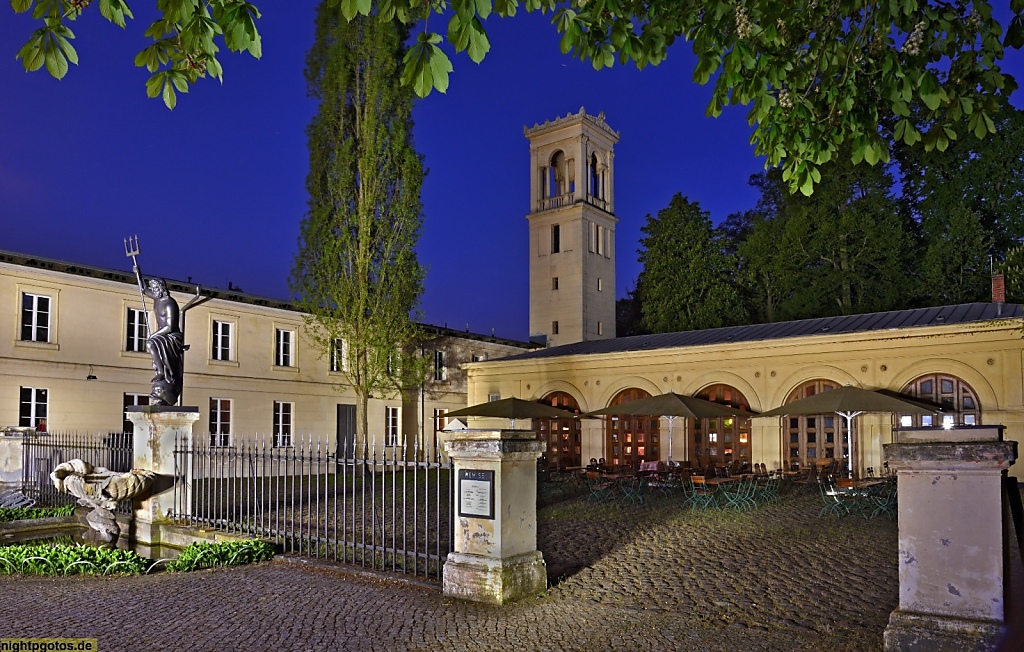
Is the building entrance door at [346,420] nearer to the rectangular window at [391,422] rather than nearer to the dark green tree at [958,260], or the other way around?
the rectangular window at [391,422]

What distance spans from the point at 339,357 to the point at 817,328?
15.1 metres

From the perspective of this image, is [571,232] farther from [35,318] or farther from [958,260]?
[35,318]

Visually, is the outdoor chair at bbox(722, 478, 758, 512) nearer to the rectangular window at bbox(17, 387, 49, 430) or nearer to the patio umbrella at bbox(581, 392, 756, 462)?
the patio umbrella at bbox(581, 392, 756, 462)

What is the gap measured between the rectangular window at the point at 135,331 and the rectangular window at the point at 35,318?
219 centimetres

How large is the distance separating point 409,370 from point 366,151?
6.84 m

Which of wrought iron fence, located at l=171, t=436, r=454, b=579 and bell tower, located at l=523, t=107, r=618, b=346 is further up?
bell tower, located at l=523, t=107, r=618, b=346

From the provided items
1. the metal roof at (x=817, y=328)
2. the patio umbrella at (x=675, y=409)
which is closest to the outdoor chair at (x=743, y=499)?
the patio umbrella at (x=675, y=409)

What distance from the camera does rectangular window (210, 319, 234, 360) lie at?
24.7 metres

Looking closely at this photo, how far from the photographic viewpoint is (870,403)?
15.6m

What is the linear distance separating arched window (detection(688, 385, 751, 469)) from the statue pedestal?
13502 millimetres

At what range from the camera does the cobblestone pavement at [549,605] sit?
6.27 meters

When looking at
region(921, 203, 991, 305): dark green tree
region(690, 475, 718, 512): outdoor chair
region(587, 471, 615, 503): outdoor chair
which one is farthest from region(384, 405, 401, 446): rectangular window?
region(921, 203, 991, 305): dark green tree

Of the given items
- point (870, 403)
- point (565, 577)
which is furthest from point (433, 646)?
point (870, 403)

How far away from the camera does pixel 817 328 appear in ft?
69.4
